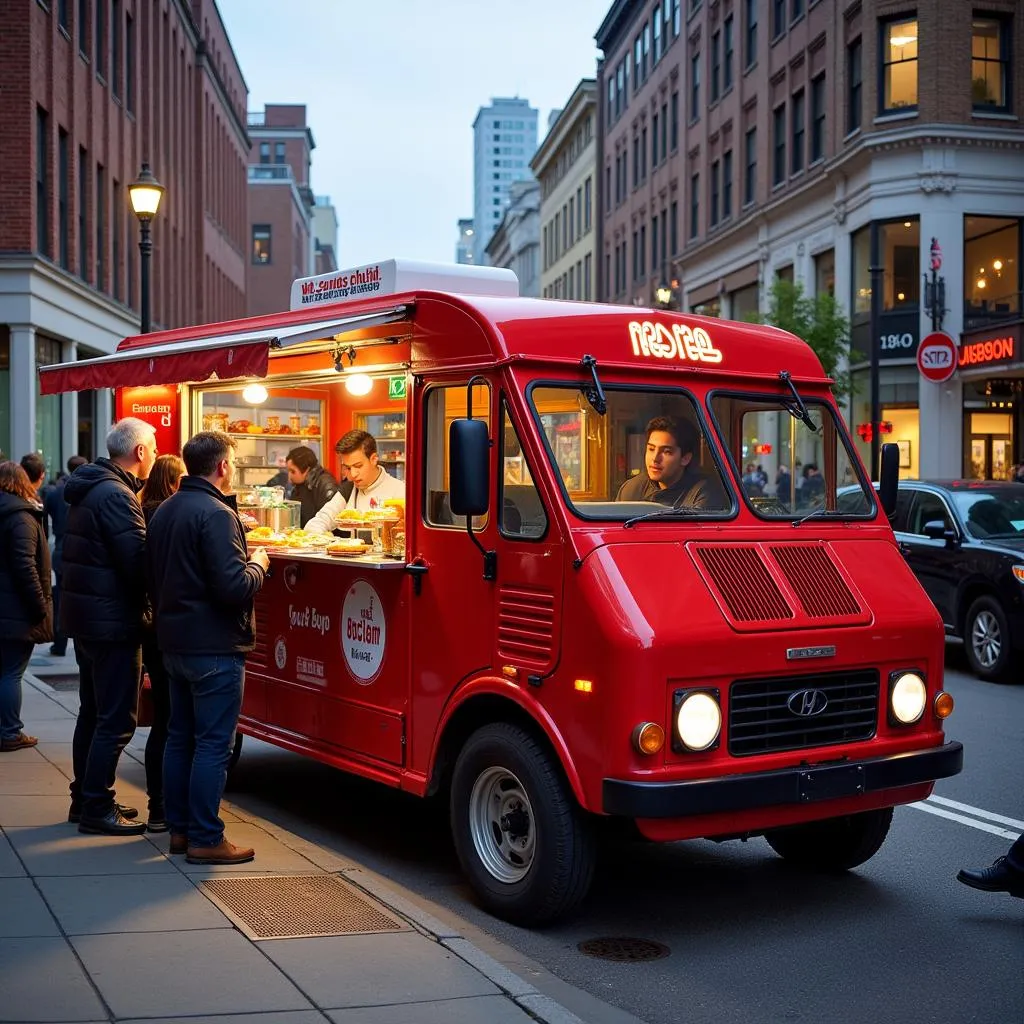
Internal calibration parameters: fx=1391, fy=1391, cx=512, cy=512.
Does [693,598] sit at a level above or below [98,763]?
above

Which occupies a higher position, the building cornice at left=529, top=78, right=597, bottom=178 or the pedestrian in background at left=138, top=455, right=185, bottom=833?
the building cornice at left=529, top=78, right=597, bottom=178

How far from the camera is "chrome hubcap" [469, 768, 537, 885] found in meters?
6.07

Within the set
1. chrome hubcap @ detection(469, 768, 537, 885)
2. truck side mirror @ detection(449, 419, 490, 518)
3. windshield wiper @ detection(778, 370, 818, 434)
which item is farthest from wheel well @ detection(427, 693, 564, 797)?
windshield wiper @ detection(778, 370, 818, 434)

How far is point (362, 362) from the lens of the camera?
8.09 metres

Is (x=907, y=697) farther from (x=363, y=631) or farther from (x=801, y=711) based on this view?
(x=363, y=631)

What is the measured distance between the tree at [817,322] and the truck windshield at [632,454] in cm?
2548

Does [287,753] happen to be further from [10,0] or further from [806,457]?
[10,0]

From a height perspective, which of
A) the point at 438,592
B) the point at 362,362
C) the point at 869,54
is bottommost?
the point at 438,592

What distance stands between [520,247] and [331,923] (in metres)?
102

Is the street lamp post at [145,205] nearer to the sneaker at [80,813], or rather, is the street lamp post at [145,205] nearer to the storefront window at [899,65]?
the sneaker at [80,813]

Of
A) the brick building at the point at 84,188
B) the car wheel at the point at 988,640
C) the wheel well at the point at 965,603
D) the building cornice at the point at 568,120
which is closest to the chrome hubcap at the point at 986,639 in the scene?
the car wheel at the point at 988,640

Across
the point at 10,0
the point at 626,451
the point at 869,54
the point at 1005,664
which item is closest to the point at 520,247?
the point at 869,54

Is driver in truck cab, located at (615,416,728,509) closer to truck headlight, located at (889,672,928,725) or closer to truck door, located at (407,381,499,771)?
truck door, located at (407,381,499,771)

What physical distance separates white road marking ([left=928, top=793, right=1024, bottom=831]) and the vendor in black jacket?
496 cm
